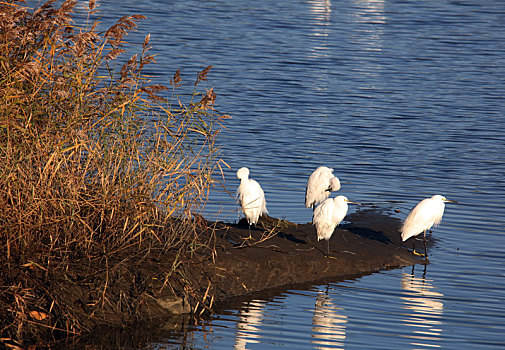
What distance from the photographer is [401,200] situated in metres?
12.5

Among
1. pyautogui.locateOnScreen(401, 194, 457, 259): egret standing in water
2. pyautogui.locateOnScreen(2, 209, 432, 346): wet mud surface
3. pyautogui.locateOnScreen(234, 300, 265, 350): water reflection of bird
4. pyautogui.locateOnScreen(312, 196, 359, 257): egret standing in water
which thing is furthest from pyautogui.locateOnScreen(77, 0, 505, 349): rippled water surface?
pyautogui.locateOnScreen(312, 196, 359, 257): egret standing in water

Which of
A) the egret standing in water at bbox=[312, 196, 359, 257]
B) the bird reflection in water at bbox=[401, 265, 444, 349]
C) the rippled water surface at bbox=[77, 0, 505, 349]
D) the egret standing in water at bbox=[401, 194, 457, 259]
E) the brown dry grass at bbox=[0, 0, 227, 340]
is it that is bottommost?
the rippled water surface at bbox=[77, 0, 505, 349]

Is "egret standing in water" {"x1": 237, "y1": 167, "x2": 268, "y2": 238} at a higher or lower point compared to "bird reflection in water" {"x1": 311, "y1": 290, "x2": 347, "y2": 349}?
higher

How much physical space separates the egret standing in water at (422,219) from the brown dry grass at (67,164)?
3.31 metres

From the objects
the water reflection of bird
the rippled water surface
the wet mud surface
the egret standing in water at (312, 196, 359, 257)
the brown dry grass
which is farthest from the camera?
the egret standing in water at (312, 196, 359, 257)

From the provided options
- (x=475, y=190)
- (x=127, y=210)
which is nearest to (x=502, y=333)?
(x=127, y=210)

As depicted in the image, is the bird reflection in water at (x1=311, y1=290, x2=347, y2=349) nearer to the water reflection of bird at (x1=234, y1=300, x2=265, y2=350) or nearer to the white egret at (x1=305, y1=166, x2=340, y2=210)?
the water reflection of bird at (x1=234, y1=300, x2=265, y2=350)

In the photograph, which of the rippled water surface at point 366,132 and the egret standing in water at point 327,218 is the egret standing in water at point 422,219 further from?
the egret standing in water at point 327,218

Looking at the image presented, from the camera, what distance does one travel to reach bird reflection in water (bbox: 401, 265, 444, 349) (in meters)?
7.65

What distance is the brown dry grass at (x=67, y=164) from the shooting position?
6.75 m

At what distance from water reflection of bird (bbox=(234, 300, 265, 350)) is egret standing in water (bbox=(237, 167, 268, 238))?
4.73ft

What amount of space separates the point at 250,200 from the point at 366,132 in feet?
26.4

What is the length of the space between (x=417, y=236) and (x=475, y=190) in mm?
2987

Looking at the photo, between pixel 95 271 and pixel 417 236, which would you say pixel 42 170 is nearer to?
pixel 95 271
